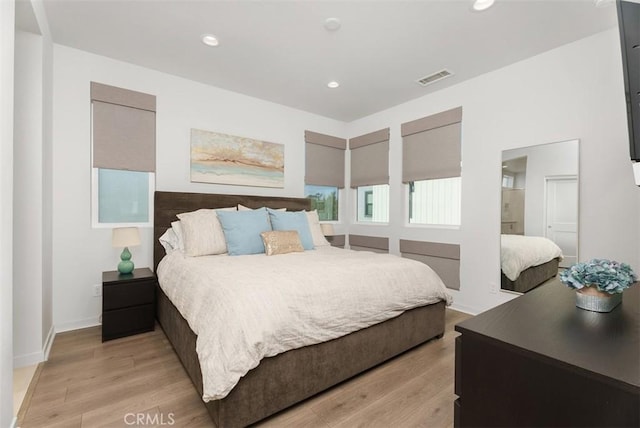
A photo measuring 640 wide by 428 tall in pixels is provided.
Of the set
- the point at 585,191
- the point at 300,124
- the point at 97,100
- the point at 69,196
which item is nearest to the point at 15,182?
the point at 69,196

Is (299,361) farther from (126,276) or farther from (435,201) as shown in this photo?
(435,201)

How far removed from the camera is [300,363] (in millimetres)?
1678

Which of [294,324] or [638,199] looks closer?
Answer: [294,324]

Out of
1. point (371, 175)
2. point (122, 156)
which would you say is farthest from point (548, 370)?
point (371, 175)

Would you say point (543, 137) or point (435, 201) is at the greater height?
point (543, 137)

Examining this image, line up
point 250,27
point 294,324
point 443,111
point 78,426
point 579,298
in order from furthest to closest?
point 443,111
point 250,27
point 294,324
point 78,426
point 579,298

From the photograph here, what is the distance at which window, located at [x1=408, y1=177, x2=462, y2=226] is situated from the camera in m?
3.60

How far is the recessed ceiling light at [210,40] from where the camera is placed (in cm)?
253

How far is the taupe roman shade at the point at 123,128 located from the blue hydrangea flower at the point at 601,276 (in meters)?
3.51

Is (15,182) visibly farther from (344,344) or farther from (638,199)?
(638,199)

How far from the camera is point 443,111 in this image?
354cm

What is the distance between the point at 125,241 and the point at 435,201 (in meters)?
3.54

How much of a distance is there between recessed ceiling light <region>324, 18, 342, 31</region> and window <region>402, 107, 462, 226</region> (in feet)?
5.94

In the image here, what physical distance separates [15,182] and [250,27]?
Result: 2088mm
